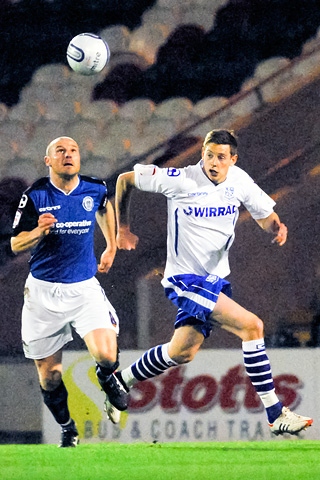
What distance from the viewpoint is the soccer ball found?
18.5ft

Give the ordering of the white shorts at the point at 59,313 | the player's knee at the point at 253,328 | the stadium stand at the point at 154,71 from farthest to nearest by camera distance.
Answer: the stadium stand at the point at 154,71 → the white shorts at the point at 59,313 → the player's knee at the point at 253,328

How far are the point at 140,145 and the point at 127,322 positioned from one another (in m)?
1.18

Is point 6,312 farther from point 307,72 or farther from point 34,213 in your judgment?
point 307,72

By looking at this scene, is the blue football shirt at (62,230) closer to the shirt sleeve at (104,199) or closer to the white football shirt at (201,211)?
the shirt sleeve at (104,199)

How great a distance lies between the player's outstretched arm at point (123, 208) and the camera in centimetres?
555

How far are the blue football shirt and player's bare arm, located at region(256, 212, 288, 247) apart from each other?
1.00 m


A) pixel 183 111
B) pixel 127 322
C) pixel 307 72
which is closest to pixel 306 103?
pixel 307 72

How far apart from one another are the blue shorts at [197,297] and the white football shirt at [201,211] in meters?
0.05

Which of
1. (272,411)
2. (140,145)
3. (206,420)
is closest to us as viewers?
(272,411)

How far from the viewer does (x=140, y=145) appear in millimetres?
6250

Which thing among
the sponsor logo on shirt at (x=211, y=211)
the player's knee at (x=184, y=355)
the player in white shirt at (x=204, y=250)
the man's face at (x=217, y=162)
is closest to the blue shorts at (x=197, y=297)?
the player in white shirt at (x=204, y=250)

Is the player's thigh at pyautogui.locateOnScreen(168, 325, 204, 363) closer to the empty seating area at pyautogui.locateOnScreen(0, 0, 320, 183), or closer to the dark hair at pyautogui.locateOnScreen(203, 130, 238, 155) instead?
the dark hair at pyautogui.locateOnScreen(203, 130, 238, 155)

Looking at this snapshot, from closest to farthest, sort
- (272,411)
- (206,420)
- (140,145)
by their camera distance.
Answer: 1. (272,411)
2. (206,420)
3. (140,145)

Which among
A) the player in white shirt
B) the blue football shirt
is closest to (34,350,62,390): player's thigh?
the player in white shirt
